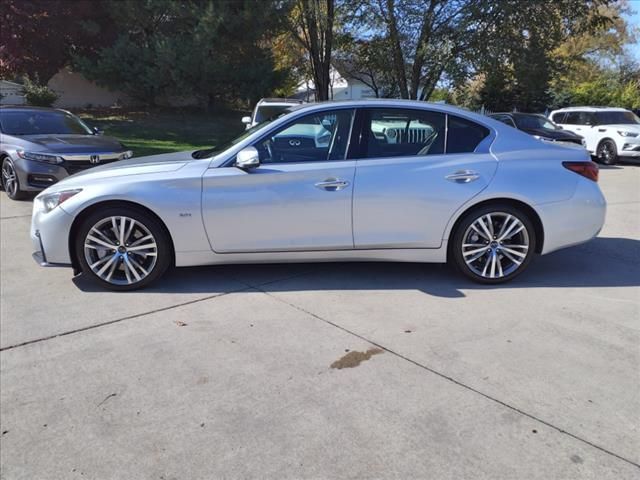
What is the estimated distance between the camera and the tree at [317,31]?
18.2m

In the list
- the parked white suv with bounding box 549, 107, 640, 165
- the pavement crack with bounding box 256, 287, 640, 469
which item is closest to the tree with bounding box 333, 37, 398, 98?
the parked white suv with bounding box 549, 107, 640, 165

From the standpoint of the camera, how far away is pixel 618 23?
140 feet

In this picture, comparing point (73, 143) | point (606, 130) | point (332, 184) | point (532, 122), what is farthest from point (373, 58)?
point (332, 184)

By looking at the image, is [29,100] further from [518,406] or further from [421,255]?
[518,406]

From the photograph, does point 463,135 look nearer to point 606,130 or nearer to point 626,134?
point 626,134

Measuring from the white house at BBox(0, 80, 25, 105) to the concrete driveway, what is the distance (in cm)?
2068

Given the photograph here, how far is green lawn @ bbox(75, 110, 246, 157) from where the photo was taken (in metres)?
17.0

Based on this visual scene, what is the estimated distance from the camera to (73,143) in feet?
28.2

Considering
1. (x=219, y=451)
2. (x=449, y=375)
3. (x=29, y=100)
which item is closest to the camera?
(x=219, y=451)

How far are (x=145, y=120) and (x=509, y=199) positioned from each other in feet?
66.9

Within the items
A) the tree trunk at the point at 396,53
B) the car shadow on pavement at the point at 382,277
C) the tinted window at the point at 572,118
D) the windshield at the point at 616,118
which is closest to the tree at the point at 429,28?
the tree trunk at the point at 396,53

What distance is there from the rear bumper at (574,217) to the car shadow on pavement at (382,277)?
1.37 ft

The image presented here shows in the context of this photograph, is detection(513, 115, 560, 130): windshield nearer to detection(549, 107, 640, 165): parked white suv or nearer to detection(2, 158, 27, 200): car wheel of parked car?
detection(549, 107, 640, 165): parked white suv

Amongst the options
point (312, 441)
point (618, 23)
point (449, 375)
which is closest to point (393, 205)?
point (449, 375)
